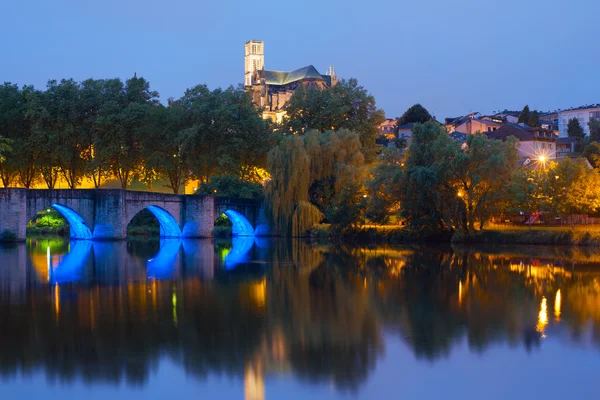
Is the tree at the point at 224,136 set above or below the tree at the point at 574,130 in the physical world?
below

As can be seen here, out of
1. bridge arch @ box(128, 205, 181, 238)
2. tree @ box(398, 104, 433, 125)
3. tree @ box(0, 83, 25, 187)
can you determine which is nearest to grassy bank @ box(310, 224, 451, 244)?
bridge arch @ box(128, 205, 181, 238)

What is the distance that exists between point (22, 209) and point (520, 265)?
26.5 meters

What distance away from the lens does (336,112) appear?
203 feet

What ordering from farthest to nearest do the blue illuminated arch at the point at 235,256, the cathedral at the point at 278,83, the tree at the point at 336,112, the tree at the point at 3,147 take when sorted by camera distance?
1. the cathedral at the point at 278,83
2. the tree at the point at 336,112
3. the tree at the point at 3,147
4. the blue illuminated arch at the point at 235,256

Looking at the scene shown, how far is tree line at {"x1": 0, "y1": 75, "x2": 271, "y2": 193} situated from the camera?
59.3m

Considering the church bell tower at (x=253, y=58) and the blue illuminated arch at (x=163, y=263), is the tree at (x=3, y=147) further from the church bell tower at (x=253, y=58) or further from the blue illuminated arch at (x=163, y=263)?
the church bell tower at (x=253, y=58)

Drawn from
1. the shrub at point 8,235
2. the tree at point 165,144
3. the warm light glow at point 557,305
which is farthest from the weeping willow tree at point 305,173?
the warm light glow at point 557,305

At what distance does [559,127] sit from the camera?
119 metres

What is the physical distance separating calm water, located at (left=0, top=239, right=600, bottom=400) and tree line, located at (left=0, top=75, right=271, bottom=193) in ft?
108

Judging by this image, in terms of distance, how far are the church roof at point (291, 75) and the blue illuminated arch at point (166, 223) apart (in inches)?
3398

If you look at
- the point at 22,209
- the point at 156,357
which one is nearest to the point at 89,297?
the point at 156,357

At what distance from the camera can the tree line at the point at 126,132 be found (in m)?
59.3

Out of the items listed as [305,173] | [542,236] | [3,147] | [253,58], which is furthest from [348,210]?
[253,58]

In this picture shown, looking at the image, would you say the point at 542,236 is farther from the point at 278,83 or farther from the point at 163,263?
the point at 278,83
